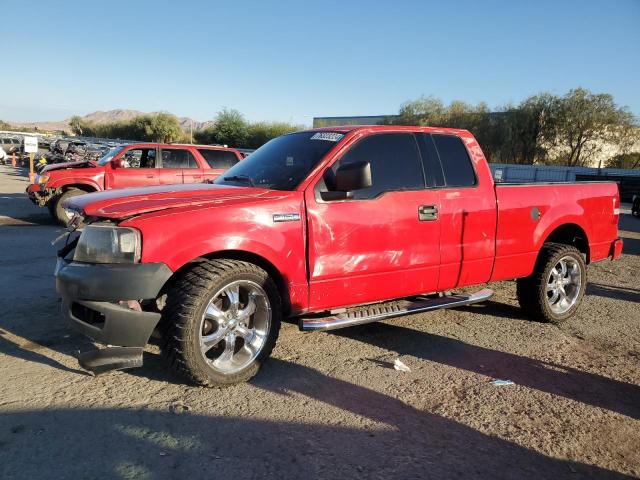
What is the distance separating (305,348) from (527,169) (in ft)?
104

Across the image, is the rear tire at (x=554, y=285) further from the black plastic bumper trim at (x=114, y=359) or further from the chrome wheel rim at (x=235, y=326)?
the black plastic bumper trim at (x=114, y=359)

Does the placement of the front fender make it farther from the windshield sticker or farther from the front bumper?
the front bumper

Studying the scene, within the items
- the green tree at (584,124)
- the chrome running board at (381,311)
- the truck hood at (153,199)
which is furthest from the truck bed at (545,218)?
the green tree at (584,124)

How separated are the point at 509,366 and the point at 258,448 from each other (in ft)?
7.85

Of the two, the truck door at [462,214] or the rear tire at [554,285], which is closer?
the truck door at [462,214]

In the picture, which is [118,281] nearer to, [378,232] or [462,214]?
[378,232]

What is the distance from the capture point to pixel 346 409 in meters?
3.42

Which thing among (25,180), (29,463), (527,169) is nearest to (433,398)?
(29,463)

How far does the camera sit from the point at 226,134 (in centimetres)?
5775

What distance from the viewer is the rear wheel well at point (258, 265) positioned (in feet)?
12.0

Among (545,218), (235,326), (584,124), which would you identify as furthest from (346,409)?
(584,124)

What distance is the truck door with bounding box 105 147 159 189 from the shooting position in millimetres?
11320

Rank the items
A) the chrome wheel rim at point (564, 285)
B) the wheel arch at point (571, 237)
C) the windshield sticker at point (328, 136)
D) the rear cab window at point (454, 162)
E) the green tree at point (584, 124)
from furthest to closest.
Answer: the green tree at point (584, 124), the wheel arch at point (571, 237), the chrome wheel rim at point (564, 285), the rear cab window at point (454, 162), the windshield sticker at point (328, 136)

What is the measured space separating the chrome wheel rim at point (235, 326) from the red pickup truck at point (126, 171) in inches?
299
